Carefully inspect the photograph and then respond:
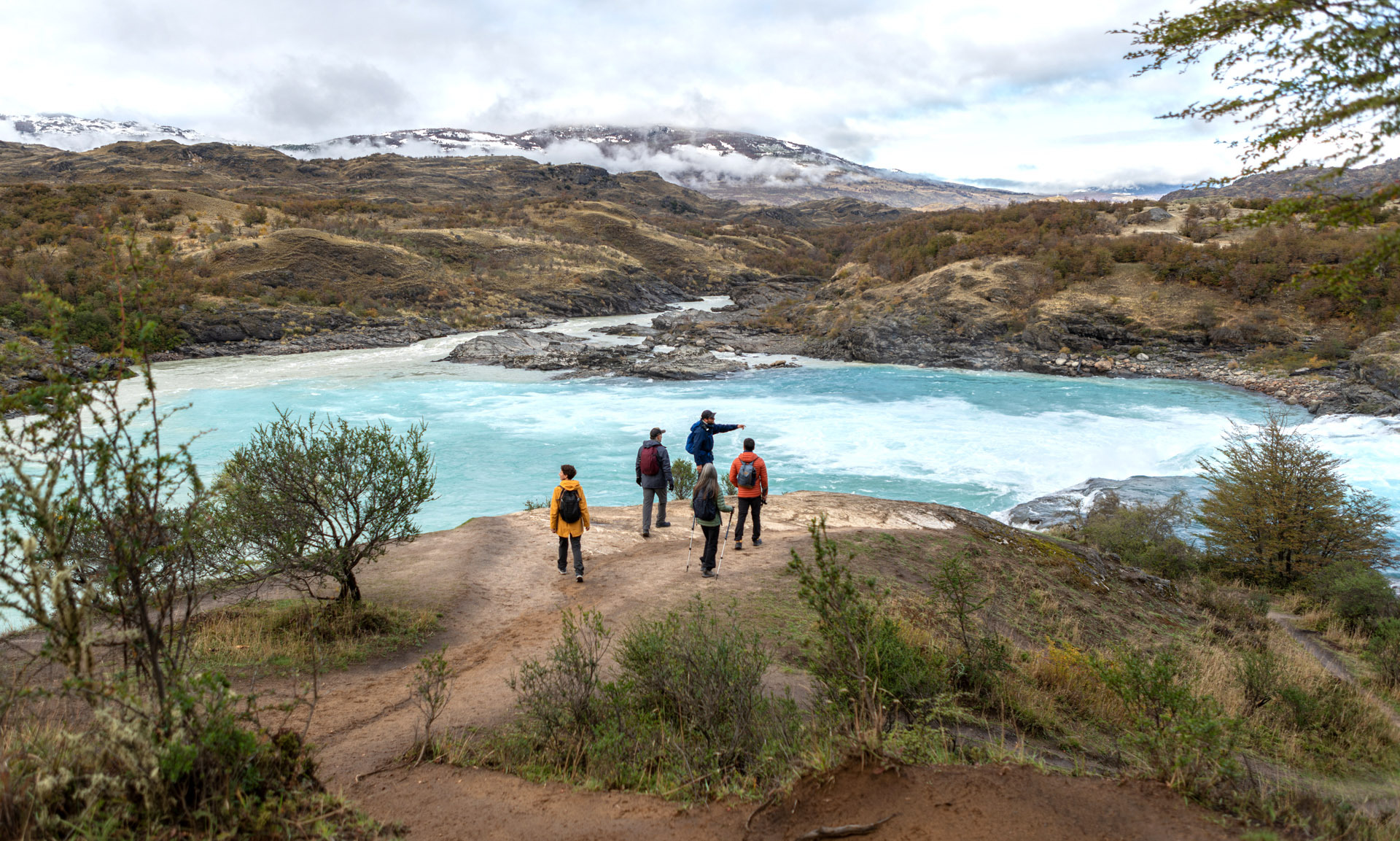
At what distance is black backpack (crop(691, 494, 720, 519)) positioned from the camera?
8.52 m

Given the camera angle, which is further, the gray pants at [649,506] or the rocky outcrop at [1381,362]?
the rocky outcrop at [1381,362]

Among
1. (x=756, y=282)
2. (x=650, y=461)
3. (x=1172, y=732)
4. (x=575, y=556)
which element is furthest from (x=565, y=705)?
(x=756, y=282)

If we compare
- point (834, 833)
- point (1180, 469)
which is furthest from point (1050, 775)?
point (1180, 469)

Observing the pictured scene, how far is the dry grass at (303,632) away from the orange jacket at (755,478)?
4.06 metres

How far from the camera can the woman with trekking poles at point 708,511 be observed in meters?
8.53

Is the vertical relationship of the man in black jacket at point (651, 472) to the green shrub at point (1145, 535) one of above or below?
above

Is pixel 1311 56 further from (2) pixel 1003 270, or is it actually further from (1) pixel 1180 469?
(2) pixel 1003 270

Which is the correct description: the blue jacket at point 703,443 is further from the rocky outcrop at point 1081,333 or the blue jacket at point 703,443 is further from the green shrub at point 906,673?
the rocky outcrop at point 1081,333

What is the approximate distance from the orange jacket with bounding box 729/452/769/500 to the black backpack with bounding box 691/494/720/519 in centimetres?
61

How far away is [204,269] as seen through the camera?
136ft

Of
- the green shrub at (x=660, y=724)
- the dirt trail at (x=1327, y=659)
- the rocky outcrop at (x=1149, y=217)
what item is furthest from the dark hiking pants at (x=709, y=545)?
the rocky outcrop at (x=1149, y=217)

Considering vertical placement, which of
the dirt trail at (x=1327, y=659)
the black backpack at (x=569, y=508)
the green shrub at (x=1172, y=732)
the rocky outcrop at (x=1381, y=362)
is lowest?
the dirt trail at (x=1327, y=659)

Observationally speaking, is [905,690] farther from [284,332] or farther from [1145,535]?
[284,332]

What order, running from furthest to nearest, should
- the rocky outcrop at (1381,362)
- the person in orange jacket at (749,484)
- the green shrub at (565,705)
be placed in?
the rocky outcrop at (1381,362) → the person in orange jacket at (749,484) → the green shrub at (565,705)
